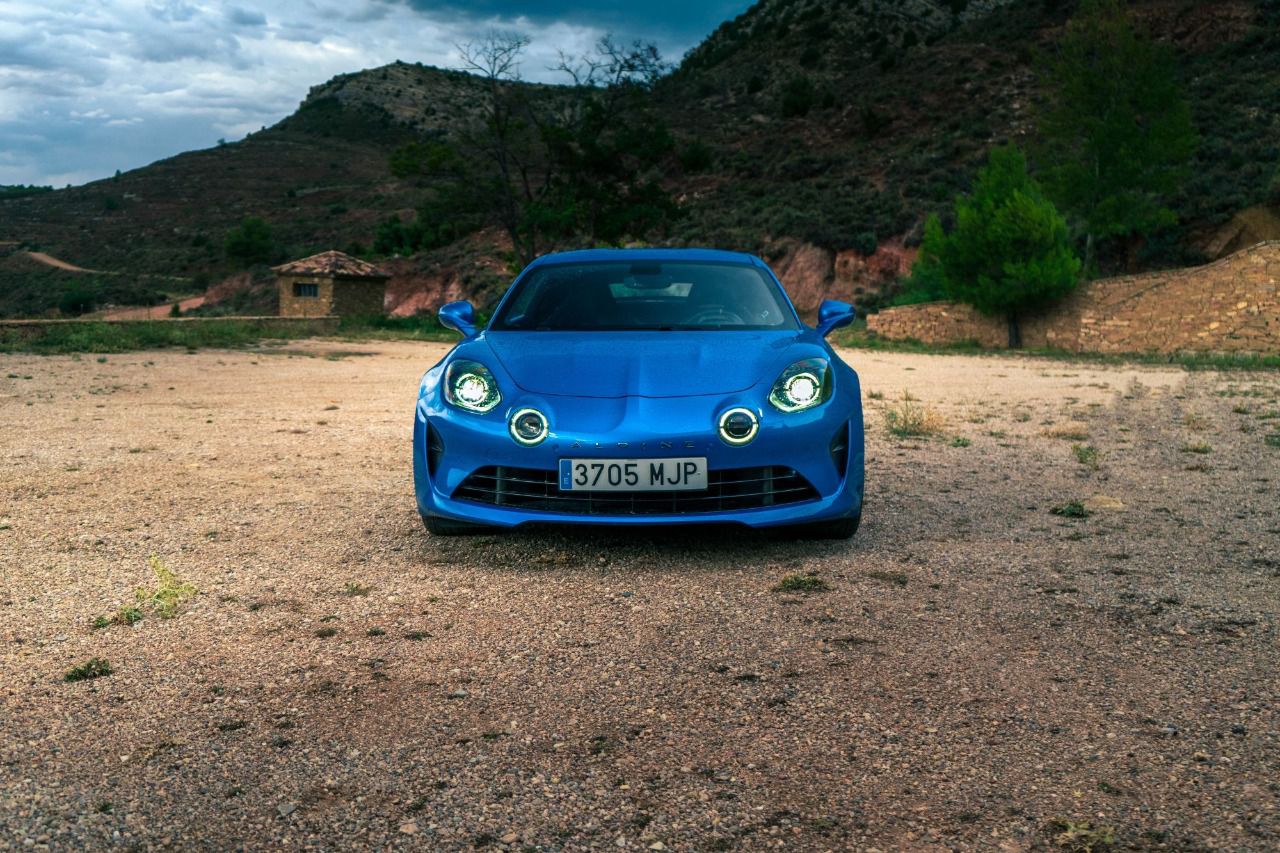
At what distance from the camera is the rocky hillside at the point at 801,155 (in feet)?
139

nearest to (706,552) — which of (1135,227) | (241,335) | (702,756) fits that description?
(702,756)

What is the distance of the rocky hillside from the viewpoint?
4234cm

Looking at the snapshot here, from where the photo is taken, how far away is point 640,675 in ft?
11.0

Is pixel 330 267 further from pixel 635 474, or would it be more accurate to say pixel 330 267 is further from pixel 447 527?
pixel 635 474

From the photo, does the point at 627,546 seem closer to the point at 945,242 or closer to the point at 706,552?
the point at 706,552

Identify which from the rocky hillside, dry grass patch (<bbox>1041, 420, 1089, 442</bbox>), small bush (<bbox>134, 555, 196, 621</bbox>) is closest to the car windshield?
small bush (<bbox>134, 555, 196, 621</bbox>)

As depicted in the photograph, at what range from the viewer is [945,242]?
95.7 ft

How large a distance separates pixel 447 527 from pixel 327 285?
38917mm

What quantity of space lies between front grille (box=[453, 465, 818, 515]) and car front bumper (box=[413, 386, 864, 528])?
0.04 ft

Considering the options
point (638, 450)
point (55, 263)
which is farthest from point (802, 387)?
point (55, 263)

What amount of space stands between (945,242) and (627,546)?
25.9 m

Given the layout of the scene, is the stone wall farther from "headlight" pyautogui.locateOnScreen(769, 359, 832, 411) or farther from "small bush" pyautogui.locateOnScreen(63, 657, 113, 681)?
"small bush" pyautogui.locateOnScreen(63, 657, 113, 681)

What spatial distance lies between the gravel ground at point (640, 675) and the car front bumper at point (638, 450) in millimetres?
253

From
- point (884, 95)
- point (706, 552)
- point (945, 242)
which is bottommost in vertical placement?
point (706, 552)
